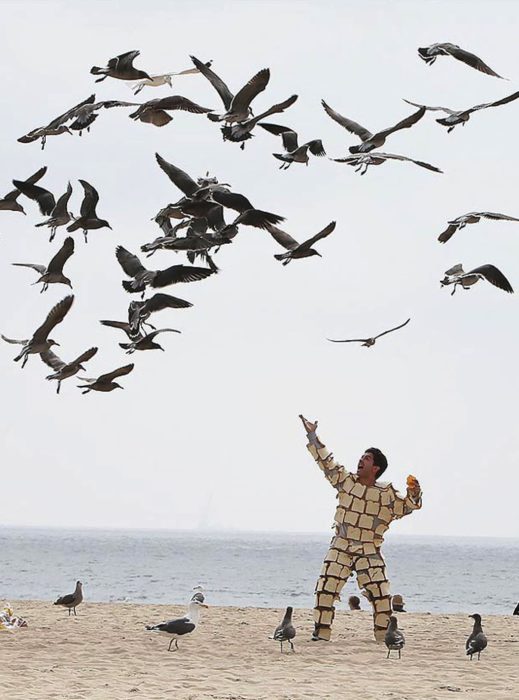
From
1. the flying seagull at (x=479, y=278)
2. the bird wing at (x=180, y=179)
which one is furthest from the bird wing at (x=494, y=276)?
the bird wing at (x=180, y=179)

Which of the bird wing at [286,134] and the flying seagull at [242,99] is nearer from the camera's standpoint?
the flying seagull at [242,99]

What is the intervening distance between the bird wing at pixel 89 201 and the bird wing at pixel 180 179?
2.42 ft

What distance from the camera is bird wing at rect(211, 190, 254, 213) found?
1160 centimetres

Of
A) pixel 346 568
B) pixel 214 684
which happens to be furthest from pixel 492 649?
pixel 214 684

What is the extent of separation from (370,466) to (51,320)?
4.01m

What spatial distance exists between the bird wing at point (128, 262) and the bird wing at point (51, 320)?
2.09 feet

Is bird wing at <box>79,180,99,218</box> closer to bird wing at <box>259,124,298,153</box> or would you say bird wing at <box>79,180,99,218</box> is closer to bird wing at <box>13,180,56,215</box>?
bird wing at <box>13,180,56,215</box>

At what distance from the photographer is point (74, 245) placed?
12.4 m

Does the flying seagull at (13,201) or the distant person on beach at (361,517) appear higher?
the flying seagull at (13,201)

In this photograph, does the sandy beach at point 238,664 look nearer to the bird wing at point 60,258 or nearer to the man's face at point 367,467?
the man's face at point 367,467

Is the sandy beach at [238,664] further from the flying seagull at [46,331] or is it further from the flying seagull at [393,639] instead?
the flying seagull at [46,331]

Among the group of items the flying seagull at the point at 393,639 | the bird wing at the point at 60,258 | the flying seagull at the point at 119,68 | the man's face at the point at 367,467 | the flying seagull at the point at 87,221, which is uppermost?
the flying seagull at the point at 119,68

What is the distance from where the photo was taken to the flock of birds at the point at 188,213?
10.8 metres

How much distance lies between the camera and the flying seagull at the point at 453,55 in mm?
10891
